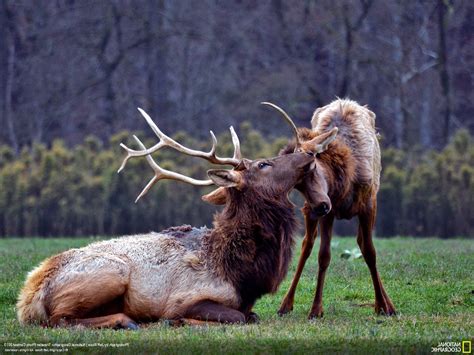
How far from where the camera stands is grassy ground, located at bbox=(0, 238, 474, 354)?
7984 mm

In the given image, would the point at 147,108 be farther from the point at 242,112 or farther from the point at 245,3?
the point at 245,3

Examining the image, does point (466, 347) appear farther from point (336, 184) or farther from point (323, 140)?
point (323, 140)

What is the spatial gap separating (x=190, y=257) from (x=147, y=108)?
26.0 m

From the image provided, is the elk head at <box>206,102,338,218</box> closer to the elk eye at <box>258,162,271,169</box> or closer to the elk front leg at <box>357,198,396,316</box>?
the elk eye at <box>258,162,271,169</box>

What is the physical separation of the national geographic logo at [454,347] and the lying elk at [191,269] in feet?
6.54

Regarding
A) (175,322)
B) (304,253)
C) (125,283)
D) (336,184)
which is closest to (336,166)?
(336,184)

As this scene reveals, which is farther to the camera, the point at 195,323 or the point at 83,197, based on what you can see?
the point at 83,197

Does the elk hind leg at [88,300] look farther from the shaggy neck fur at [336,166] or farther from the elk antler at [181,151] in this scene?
the shaggy neck fur at [336,166]

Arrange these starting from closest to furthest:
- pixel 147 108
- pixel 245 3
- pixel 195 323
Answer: pixel 195 323 < pixel 147 108 < pixel 245 3

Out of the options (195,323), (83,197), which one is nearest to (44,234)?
(83,197)

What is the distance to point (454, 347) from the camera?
8023mm

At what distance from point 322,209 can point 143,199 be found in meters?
14.9

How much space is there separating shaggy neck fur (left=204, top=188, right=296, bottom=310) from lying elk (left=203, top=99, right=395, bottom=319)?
13.6 inches

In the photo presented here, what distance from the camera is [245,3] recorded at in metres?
38.1
